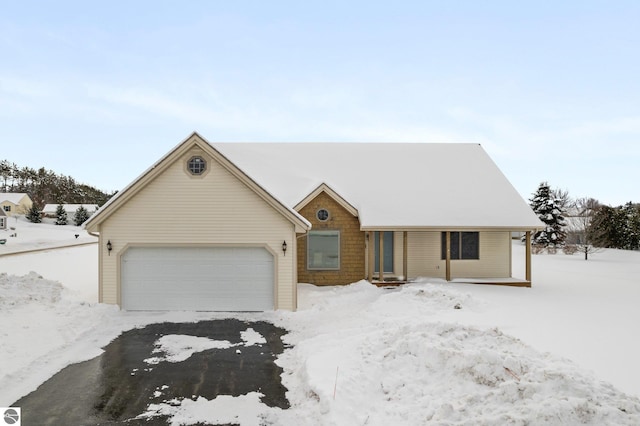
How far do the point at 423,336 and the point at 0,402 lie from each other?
727 centimetres

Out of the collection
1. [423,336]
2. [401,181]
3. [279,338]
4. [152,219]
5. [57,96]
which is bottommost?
[279,338]

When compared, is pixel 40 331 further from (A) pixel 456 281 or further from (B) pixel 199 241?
(A) pixel 456 281

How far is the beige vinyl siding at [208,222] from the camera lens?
37.3 feet

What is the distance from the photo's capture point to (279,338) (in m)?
9.00

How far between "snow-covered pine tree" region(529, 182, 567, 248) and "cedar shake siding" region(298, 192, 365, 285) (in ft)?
99.4

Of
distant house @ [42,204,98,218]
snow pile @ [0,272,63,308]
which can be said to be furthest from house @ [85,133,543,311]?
distant house @ [42,204,98,218]

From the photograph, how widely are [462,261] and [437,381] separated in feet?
37.9

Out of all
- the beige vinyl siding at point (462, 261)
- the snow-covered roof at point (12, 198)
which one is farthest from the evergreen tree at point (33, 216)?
the beige vinyl siding at point (462, 261)

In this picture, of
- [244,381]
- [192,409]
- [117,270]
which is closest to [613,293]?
[244,381]

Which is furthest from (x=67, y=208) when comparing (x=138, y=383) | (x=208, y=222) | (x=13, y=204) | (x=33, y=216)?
(x=138, y=383)

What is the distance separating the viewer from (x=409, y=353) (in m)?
6.51

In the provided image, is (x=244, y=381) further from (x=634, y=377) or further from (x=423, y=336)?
(x=634, y=377)

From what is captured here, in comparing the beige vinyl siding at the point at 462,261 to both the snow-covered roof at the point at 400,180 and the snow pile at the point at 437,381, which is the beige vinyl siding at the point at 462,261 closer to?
the snow-covered roof at the point at 400,180

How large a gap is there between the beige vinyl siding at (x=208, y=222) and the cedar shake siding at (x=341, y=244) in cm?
390
